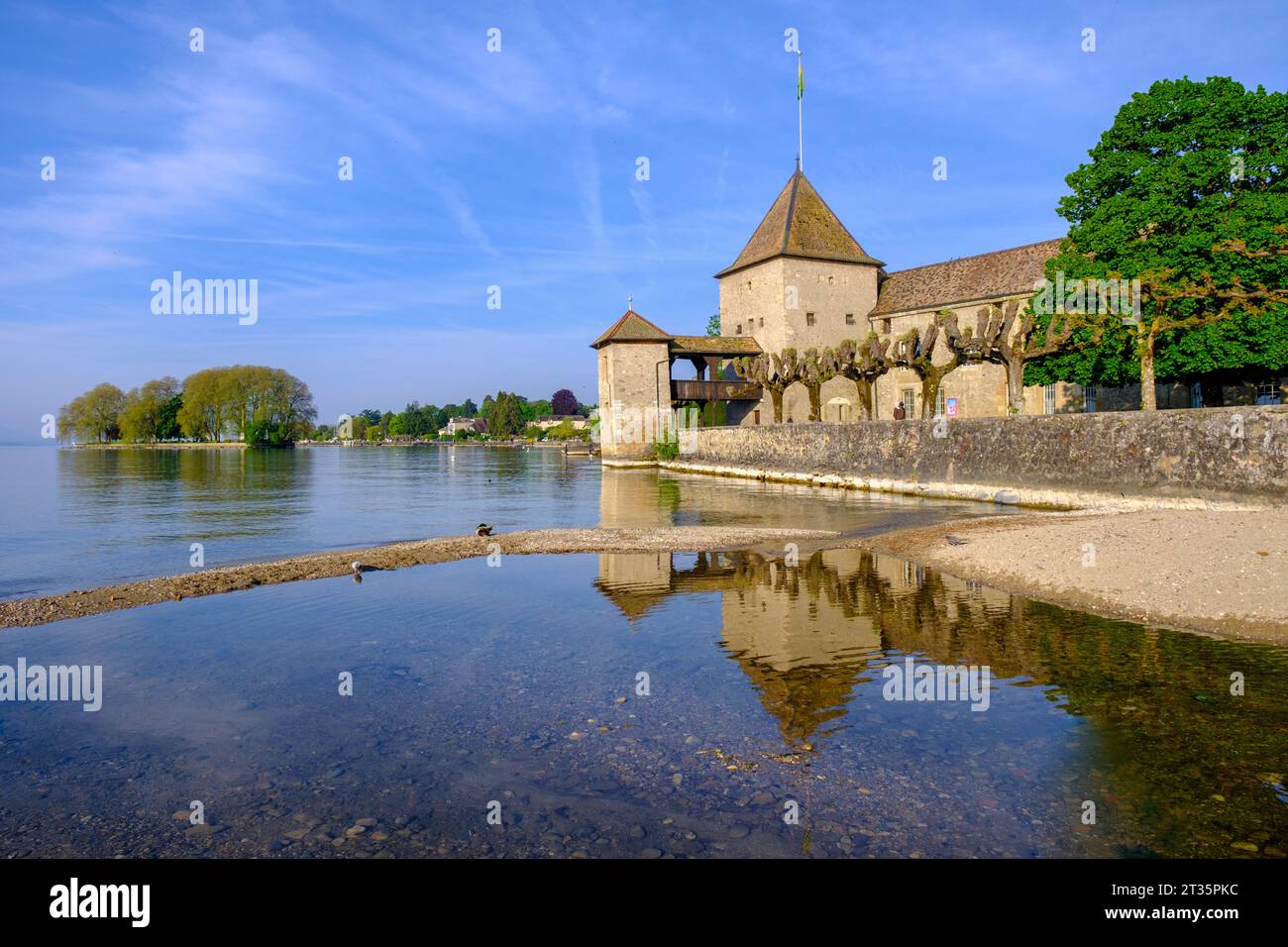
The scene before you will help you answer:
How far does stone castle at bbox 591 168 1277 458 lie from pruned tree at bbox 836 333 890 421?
11.0 m

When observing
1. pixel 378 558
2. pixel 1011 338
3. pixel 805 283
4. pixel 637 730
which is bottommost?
pixel 637 730

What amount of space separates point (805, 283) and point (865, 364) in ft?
55.0

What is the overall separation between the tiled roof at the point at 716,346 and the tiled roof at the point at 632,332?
1.27 m

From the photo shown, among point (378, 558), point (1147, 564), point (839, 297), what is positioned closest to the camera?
point (1147, 564)

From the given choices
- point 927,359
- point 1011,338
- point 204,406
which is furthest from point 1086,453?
point 204,406

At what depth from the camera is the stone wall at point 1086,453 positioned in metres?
18.4

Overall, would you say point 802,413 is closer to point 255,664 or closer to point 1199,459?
point 1199,459

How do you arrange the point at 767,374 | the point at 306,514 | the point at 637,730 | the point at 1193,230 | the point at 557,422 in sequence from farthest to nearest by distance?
the point at 557,422
the point at 767,374
the point at 1193,230
the point at 306,514
the point at 637,730

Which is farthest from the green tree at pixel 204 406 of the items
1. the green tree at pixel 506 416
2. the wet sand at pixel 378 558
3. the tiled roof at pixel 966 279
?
the wet sand at pixel 378 558

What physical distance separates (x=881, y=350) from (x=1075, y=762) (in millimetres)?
33329

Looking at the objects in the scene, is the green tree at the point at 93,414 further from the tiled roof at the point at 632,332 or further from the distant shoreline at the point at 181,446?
the tiled roof at the point at 632,332

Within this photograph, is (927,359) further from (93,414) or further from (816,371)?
(93,414)

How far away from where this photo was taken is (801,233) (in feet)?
176
